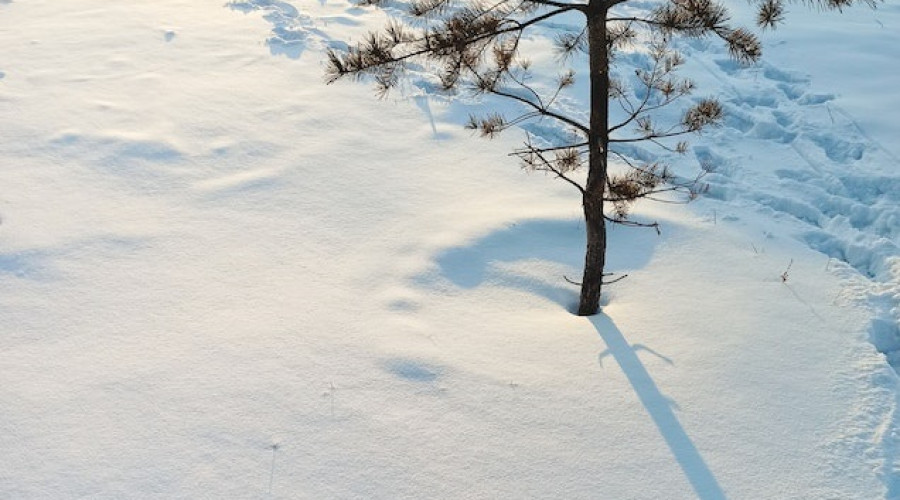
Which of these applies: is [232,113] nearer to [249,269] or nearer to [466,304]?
[249,269]

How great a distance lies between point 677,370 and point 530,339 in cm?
104

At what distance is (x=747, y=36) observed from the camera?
14.6 ft

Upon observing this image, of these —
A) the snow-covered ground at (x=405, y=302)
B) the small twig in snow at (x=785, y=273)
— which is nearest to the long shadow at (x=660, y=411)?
the snow-covered ground at (x=405, y=302)

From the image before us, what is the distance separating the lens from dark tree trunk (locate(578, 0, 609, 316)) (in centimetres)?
452

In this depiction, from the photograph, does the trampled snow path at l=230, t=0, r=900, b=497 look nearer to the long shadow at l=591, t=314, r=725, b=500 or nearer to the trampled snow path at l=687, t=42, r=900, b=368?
the trampled snow path at l=687, t=42, r=900, b=368

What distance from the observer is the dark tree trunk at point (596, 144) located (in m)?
4.52

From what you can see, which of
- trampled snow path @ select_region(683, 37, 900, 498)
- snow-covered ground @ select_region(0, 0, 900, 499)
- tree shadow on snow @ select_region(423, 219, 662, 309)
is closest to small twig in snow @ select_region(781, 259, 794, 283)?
snow-covered ground @ select_region(0, 0, 900, 499)

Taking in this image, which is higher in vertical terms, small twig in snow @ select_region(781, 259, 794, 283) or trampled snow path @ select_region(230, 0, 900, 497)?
trampled snow path @ select_region(230, 0, 900, 497)

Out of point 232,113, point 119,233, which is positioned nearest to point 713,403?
point 119,233

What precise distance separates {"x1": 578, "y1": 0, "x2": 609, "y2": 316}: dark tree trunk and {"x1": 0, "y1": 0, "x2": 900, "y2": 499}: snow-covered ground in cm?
45

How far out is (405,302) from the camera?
5.66 meters

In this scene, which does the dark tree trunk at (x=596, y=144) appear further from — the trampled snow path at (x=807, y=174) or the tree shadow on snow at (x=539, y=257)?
the trampled snow path at (x=807, y=174)

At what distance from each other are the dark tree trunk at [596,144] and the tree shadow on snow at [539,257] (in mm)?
596

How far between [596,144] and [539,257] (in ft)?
5.78
